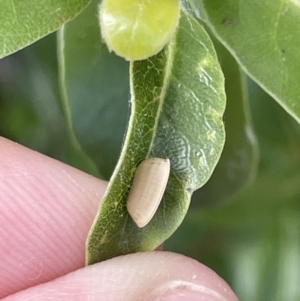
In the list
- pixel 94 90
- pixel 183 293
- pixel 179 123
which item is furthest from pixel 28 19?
pixel 183 293

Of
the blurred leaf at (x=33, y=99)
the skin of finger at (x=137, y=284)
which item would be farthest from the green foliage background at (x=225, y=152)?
the skin of finger at (x=137, y=284)

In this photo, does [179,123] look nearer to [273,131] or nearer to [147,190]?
[147,190]

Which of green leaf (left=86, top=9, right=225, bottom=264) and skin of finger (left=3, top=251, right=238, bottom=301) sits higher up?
green leaf (left=86, top=9, right=225, bottom=264)

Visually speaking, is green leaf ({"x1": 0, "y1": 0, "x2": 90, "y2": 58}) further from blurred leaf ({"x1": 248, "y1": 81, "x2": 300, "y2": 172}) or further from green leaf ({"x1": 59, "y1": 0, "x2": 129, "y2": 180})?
blurred leaf ({"x1": 248, "y1": 81, "x2": 300, "y2": 172})

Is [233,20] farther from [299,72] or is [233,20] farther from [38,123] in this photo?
[38,123]

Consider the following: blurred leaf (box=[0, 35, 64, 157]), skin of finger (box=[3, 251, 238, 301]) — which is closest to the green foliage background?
blurred leaf (box=[0, 35, 64, 157])

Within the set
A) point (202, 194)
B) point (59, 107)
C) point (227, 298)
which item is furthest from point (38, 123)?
point (227, 298)
